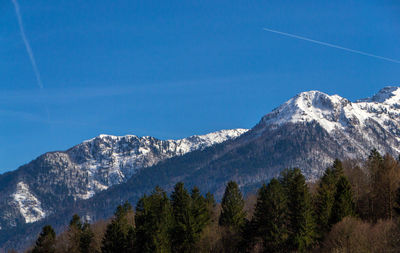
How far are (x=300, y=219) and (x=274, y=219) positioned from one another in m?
4.53

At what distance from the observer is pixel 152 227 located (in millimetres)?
99562

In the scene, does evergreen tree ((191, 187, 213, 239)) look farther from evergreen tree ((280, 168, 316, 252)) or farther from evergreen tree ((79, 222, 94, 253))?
evergreen tree ((79, 222, 94, 253))

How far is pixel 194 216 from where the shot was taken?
109 m

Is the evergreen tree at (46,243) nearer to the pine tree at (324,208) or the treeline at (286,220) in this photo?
the treeline at (286,220)

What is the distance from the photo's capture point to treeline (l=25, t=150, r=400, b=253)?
86562 mm

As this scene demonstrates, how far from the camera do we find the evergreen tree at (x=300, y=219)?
90375mm

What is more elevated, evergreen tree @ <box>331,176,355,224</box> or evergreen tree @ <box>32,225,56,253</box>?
evergreen tree @ <box>32,225,56,253</box>

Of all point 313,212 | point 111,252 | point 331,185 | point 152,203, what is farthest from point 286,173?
point 111,252

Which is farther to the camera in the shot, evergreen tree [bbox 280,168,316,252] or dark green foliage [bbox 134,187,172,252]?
dark green foliage [bbox 134,187,172,252]

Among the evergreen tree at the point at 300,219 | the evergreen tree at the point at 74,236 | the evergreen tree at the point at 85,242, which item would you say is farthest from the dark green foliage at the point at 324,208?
the evergreen tree at the point at 74,236

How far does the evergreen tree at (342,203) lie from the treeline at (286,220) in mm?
164

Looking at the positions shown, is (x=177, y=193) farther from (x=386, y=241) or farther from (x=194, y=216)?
(x=386, y=241)

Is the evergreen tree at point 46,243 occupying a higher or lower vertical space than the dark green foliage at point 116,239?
higher

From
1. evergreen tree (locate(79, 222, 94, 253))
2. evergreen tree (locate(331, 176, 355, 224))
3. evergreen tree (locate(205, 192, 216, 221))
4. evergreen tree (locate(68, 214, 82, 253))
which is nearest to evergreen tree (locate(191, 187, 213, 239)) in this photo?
evergreen tree (locate(205, 192, 216, 221))
